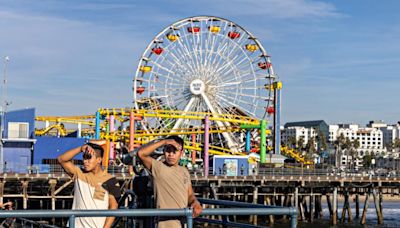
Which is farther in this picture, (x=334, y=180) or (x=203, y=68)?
Result: (x=203, y=68)

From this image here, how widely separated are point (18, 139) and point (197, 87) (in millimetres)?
17547

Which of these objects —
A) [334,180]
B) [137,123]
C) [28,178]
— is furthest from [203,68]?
[28,178]

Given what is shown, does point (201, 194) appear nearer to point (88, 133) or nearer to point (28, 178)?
point (28, 178)

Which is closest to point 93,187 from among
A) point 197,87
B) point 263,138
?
point 263,138

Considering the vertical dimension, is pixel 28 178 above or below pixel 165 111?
below

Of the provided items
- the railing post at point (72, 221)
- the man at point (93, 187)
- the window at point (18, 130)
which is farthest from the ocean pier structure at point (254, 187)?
the railing post at point (72, 221)

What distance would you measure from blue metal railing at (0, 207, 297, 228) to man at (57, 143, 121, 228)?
104cm

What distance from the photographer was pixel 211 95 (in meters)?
63.8

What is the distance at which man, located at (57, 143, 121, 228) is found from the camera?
702cm

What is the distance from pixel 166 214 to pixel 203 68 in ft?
191

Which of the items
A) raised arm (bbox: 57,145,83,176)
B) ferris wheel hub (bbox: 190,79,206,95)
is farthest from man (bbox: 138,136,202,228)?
ferris wheel hub (bbox: 190,79,206,95)

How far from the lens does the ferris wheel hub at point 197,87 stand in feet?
206

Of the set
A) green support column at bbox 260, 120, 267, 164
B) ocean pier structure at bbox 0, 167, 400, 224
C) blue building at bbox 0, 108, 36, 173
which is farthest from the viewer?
green support column at bbox 260, 120, 267, 164

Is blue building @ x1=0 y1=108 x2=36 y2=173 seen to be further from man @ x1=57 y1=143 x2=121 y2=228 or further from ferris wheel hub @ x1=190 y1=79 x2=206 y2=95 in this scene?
man @ x1=57 y1=143 x2=121 y2=228
